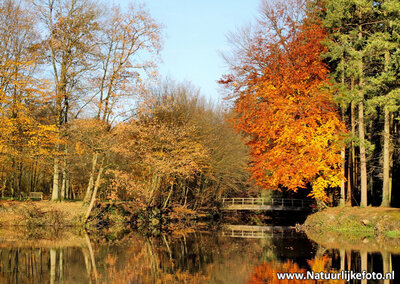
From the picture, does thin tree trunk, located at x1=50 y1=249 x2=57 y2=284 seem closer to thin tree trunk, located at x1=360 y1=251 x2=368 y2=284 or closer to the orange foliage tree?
thin tree trunk, located at x1=360 y1=251 x2=368 y2=284

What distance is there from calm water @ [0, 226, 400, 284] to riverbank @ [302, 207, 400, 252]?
1.44 m

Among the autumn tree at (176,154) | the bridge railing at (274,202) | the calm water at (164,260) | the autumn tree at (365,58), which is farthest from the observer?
the bridge railing at (274,202)

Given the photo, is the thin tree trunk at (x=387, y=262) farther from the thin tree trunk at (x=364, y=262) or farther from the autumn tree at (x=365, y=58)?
the autumn tree at (x=365, y=58)

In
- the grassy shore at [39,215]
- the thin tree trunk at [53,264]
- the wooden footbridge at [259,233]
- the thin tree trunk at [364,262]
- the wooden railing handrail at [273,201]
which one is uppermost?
the wooden railing handrail at [273,201]

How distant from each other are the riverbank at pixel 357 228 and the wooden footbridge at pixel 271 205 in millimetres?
12404

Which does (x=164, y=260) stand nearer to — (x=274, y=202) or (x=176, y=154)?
(x=176, y=154)

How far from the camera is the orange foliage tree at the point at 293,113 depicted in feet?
73.2

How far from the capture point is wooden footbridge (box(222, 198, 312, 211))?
37.0 metres

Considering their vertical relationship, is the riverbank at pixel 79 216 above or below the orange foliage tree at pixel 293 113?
below

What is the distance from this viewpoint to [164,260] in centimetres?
1308

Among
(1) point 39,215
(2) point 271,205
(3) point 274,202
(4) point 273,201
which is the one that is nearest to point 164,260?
(1) point 39,215

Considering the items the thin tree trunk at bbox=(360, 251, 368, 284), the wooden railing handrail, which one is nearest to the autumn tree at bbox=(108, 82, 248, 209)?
the wooden railing handrail

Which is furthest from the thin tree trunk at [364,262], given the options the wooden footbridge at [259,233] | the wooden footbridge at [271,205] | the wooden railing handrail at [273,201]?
A: the wooden railing handrail at [273,201]

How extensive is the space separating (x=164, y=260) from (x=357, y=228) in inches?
460
